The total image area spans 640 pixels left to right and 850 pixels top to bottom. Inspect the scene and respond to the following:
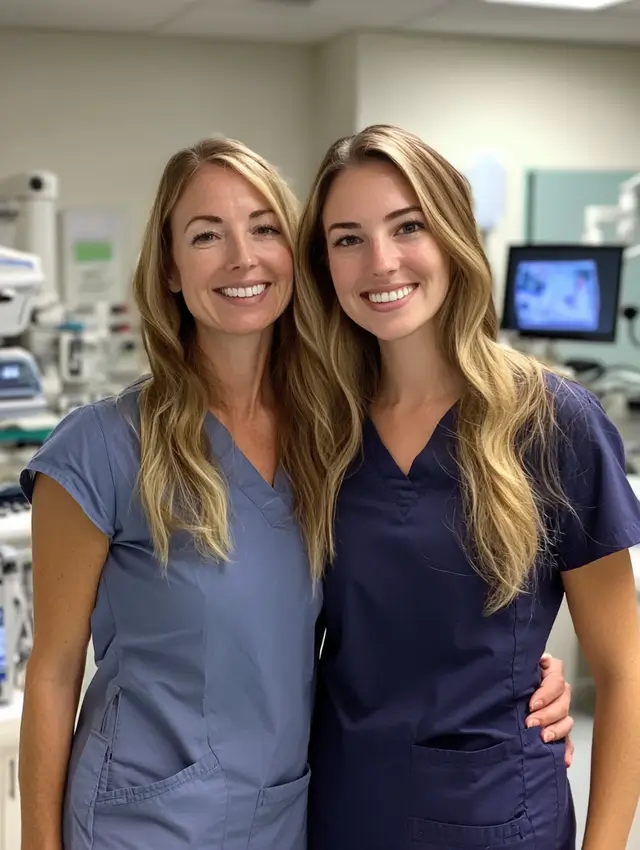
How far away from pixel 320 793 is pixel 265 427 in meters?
0.48

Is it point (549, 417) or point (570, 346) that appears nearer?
point (549, 417)

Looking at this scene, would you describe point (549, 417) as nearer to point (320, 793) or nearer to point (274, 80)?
point (320, 793)

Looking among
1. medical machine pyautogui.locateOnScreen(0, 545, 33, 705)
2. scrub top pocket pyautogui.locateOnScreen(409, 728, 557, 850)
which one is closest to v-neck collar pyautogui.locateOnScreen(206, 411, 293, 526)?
scrub top pocket pyautogui.locateOnScreen(409, 728, 557, 850)

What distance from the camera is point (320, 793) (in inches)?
50.2

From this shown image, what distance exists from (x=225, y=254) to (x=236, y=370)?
157 millimetres

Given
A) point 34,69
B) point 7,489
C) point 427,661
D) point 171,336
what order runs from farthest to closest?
point 34,69 → point 7,489 → point 171,336 → point 427,661

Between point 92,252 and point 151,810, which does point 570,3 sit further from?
point 151,810

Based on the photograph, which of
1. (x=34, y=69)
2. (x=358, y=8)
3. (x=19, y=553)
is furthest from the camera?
(x=34, y=69)

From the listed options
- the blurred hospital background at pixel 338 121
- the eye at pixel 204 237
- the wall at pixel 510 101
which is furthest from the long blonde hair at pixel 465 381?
the wall at pixel 510 101

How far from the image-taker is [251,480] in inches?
50.2

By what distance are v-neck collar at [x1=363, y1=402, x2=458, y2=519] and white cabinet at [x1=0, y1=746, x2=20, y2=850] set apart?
49.1 inches

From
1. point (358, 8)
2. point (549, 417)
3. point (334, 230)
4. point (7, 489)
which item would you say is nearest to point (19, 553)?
point (7, 489)

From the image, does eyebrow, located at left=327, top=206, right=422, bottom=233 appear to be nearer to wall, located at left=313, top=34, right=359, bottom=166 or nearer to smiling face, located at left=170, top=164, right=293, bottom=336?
smiling face, located at left=170, top=164, right=293, bottom=336

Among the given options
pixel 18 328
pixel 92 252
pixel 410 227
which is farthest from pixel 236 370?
pixel 92 252
